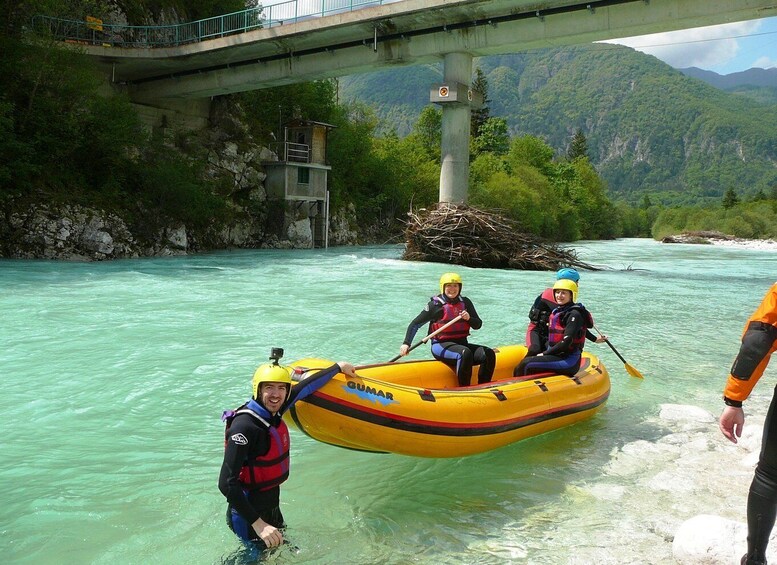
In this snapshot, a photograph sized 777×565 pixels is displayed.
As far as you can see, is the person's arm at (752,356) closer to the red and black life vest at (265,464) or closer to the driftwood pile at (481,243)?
the red and black life vest at (265,464)

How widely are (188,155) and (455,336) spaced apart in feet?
75.6

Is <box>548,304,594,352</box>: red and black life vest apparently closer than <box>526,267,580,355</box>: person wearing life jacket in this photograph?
Yes

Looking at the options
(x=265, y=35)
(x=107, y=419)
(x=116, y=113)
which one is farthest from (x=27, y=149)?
(x=107, y=419)

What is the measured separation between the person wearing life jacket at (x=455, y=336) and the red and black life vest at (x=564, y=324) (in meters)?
0.56

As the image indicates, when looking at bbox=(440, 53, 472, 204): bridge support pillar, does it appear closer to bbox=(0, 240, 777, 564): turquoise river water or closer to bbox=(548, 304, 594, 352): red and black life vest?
bbox=(0, 240, 777, 564): turquoise river water

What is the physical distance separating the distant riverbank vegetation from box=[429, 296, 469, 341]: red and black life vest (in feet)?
47.8

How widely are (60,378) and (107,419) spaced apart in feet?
4.85

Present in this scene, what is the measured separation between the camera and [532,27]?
18906 millimetres

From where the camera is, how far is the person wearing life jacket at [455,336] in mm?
5609

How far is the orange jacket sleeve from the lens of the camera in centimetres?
264

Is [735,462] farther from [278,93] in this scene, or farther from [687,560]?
[278,93]

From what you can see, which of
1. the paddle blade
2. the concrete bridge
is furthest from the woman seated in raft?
Answer: the concrete bridge

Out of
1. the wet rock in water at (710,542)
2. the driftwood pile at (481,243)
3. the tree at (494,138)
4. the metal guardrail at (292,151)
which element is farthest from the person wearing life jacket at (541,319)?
the tree at (494,138)

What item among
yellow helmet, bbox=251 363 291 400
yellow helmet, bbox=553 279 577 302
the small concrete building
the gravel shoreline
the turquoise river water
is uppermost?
the small concrete building
